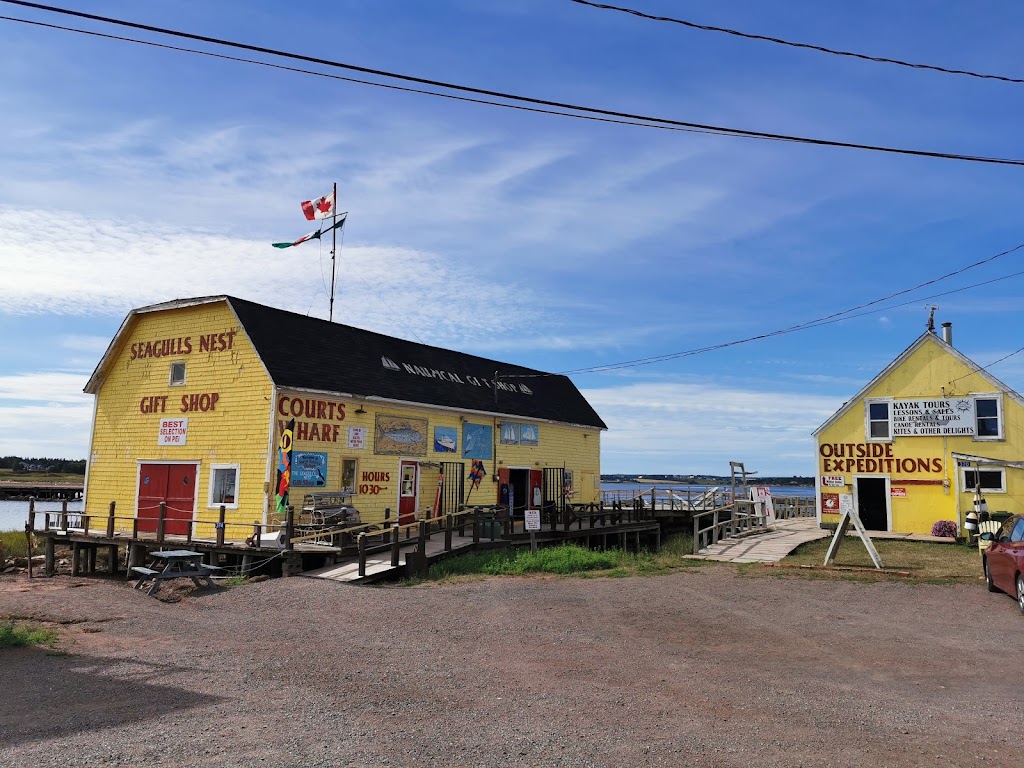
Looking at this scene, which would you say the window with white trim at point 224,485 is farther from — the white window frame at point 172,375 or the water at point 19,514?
the water at point 19,514

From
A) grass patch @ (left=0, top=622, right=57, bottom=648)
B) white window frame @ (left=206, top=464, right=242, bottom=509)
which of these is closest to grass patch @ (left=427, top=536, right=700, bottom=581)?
white window frame @ (left=206, top=464, right=242, bottom=509)

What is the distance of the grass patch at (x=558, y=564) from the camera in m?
17.4

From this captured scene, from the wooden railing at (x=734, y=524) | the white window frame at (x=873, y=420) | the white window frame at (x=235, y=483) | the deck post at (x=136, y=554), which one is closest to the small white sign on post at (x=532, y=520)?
the wooden railing at (x=734, y=524)

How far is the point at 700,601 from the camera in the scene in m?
13.4

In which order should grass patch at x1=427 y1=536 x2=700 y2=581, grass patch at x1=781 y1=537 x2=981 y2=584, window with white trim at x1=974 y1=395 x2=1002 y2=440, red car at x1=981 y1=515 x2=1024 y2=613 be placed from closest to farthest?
red car at x1=981 y1=515 x2=1024 y2=613 → grass patch at x1=781 y1=537 x2=981 y2=584 → grass patch at x1=427 y1=536 x2=700 y2=581 → window with white trim at x1=974 y1=395 x2=1002 y2=440

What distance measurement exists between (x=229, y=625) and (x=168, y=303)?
1373cm

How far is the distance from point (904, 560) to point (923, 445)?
821 centimetres

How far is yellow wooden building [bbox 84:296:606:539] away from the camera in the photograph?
20969 millimetres

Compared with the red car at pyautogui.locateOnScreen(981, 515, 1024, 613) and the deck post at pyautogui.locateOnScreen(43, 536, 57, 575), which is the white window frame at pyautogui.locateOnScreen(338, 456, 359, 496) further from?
the red car at pyautogui.locateOnScreen(981, 515, 1024, 613)

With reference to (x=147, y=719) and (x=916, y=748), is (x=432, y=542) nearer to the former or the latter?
(x=147, y=719)

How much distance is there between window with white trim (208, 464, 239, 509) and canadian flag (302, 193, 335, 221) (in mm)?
10563

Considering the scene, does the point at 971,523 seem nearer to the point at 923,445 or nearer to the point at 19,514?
the point at 923,445

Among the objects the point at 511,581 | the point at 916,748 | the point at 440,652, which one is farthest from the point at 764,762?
the point at 511,581

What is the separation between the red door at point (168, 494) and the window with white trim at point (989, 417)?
78.6ft
